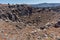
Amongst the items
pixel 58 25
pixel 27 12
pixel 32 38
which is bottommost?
pixel 27 12

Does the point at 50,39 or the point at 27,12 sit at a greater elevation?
the point at 50,39

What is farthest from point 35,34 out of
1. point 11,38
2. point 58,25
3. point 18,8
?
point 18,8

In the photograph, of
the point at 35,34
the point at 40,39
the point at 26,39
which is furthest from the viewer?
the point at 35,34

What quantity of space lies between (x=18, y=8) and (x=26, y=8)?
3098 mm

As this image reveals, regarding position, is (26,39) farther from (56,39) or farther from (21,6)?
(21,6)

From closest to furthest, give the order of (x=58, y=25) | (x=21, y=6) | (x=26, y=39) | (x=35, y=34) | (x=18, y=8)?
(x=26, y=39)
(x=35, y=34)
(x=58, y=25)
(x=18, y=8)
(x=21, y=6)

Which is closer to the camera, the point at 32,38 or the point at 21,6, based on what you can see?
the point at 32,38

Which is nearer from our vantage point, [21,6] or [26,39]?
[26,39]

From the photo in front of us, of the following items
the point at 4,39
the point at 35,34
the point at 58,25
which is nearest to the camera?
the point at 4,39

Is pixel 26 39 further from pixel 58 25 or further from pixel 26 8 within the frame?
pixel 26 8

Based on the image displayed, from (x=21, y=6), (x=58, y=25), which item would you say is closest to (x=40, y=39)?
(x=58, y=25)

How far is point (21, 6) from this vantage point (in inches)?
1172

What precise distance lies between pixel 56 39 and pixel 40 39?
58 centimetres

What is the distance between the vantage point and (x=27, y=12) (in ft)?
100
